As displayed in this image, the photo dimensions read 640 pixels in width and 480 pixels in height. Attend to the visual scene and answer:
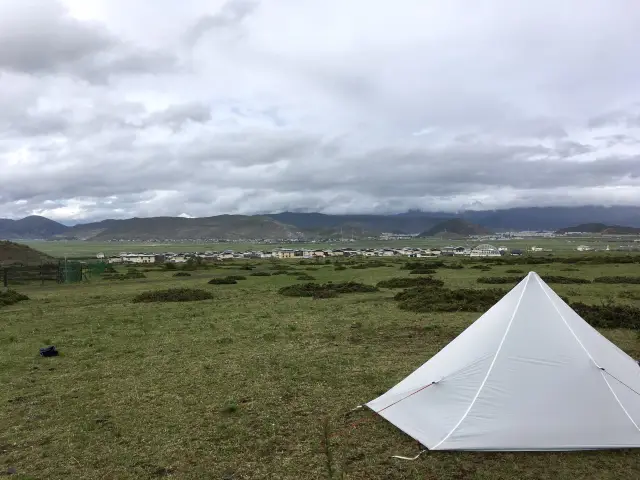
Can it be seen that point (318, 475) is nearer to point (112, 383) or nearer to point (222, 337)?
point (112, 383)

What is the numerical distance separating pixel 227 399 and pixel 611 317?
48.5 ft

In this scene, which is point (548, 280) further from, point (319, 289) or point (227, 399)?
point (227, 399)

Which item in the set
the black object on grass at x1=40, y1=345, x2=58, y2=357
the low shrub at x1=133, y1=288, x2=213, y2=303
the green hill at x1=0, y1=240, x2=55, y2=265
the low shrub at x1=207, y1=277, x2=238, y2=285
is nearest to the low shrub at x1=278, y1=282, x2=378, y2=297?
the low shrub at x1=133, y1=288, x2=213, y2=303

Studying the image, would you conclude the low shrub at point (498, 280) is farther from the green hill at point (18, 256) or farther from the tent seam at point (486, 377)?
the green hill at point (18, 256)

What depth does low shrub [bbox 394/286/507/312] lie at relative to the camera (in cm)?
2036

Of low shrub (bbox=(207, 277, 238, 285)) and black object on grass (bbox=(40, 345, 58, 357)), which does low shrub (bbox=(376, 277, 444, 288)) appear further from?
black object on grass (bbox=(40, 345, 58, 357))

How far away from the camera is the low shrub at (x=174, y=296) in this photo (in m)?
26.2

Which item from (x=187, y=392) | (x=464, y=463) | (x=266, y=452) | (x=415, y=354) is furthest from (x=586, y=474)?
(x=187, y=392)

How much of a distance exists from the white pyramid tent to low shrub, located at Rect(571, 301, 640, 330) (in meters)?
9.45

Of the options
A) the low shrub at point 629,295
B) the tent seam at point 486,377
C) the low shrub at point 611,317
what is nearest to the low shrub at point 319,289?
the low shrub at point 611,317

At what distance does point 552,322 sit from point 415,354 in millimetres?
5299

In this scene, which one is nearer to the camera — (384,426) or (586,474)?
(586,474)

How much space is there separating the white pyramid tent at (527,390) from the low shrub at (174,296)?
20.1 metres

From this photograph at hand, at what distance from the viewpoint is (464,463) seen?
21.6ft
